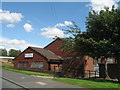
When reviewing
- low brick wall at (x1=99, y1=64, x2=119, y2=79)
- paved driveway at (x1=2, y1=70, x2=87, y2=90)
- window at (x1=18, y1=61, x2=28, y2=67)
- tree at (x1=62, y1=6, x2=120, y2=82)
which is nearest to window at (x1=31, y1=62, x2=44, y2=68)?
window at (x1=18, y1=61, x2=28, y2=67)

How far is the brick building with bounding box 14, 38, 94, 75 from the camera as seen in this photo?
27116 millimetres

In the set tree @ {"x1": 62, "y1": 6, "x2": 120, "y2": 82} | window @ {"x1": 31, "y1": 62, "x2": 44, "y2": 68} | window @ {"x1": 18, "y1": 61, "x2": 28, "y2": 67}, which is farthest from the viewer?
window @ {"x1": 18, "y1": 61, "x2": 28, "y2": 67}

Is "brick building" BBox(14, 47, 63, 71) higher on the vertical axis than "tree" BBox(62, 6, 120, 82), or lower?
lower

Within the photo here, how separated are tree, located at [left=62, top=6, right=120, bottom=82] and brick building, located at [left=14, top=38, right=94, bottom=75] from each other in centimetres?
1070

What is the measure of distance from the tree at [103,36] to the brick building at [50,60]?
35.1 feet

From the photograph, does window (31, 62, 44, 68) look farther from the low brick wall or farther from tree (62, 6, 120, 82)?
tree (62, 6, 120, 82)

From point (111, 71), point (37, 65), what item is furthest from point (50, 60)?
point (111, 71)

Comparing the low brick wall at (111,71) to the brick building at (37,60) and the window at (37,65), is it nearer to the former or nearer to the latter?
the brick building at (37,60)

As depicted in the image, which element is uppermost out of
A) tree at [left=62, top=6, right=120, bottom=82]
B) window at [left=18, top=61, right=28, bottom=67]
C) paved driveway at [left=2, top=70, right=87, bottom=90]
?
tree at [left=62, top=6, right=120, bottom=82]

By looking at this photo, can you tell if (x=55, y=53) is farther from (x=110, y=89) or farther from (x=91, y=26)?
(x=110, y=89)

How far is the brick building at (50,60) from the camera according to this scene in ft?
89.0

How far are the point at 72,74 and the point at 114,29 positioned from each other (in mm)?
14125

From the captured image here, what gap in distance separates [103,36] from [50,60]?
14599 millimetres

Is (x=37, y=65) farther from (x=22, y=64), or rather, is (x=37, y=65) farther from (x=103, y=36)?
(x=103, y=36)
